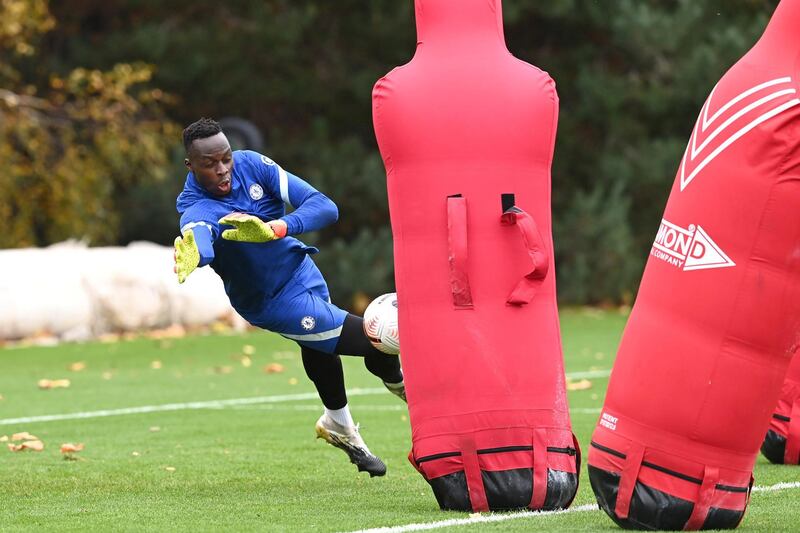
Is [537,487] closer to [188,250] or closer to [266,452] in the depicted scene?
[188,250]

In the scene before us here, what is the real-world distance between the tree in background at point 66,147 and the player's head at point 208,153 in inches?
528

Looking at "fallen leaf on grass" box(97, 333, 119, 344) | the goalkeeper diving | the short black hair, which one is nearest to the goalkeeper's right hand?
the goalkeeper diving

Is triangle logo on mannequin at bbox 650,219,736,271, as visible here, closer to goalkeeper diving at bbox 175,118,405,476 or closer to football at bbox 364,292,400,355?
football at bbox 364,292,400,355

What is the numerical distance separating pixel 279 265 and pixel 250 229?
800 mm

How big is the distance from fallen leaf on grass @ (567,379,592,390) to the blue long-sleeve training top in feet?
16.6

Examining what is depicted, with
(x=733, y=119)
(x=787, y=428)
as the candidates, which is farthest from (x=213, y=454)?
(x=733, y=119)

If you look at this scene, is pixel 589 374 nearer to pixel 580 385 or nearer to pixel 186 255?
pixel 580 385

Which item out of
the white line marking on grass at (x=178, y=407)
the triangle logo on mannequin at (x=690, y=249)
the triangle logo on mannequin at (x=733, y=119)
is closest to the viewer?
the triangle logo on mannequin at (x=733, y=119)

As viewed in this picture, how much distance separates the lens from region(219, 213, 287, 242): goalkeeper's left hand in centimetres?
705

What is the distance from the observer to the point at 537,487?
6.48 m

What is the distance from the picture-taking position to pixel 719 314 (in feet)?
18.9

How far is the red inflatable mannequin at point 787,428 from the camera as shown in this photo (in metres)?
8.07

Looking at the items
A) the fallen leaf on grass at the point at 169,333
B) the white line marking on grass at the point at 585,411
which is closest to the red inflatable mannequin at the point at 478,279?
the white line marking on grass at the point at 585,411

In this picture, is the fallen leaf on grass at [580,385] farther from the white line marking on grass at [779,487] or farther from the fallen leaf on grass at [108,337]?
the fallen leaf on grass at [108,337]
